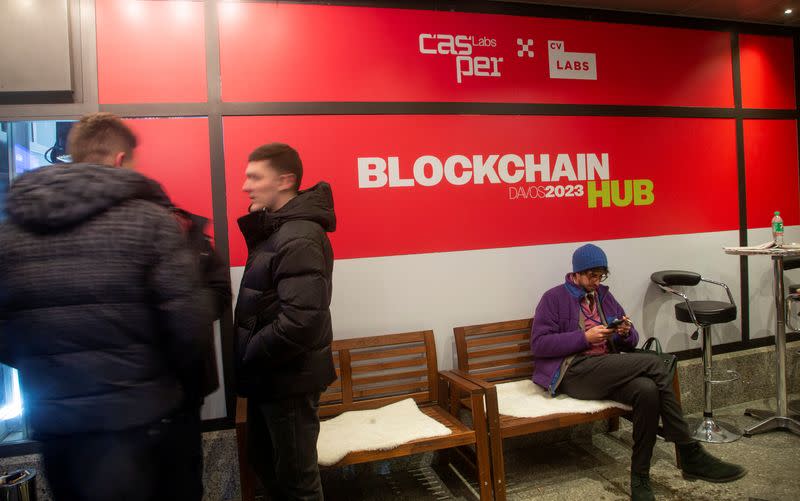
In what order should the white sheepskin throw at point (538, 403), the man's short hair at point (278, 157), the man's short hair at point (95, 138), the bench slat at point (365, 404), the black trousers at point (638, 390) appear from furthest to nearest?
the bench slat at point (365, 404) → the white sheepskin throw at point (538, 403) → the black trousers at point (638, 390) → the man's short hair at point (278, 157) → the man's short hair at point (95, 138)

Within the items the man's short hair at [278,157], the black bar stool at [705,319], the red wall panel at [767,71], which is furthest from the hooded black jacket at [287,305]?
the red wall panel at [767,71]

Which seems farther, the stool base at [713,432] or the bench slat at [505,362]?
the stool base at [713,432]

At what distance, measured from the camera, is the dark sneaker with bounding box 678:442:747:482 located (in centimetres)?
303

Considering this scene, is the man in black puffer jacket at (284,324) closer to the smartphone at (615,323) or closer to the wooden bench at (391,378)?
the wooden bench at (391,378)

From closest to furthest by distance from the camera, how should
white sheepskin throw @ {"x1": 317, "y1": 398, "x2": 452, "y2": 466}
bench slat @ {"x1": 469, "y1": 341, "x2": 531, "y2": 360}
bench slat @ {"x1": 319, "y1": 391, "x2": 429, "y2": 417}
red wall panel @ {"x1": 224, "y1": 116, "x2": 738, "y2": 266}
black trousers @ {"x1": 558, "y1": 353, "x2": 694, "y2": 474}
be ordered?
white sheepskin throw @ {"x1": 317, "y1": 398, "x2": 452, "y2": 466} → black trousers @ {"x1": 558, "y1": 353, "x2": 694, "y2": 474} → bench slat @ {"x1": 319, "y1": 391, "x2": 429, "y2": 417} → red wall panel @ {"x1": 224, "y1": 116, "x2": 738, "y2": 266} → bench slat @ {"x1": 469, "y1": 341, "x2": 531, "y2": 360}

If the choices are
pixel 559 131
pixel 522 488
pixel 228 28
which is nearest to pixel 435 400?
pixel 522 488

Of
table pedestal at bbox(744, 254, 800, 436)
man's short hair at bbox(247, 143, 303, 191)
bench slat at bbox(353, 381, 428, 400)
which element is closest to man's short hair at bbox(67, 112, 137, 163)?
man's short hair at bbox(247, 143, 303, 191)

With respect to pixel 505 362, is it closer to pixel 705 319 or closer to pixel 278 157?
pixel 705 319

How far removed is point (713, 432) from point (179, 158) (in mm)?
4000

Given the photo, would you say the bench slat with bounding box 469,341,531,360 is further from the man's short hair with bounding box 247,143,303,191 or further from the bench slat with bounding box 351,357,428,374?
the man's short hair with bounding box 247,143,303,191

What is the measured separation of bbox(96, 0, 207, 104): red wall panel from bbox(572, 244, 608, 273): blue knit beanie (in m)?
2.54

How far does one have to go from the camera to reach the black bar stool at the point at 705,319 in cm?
354

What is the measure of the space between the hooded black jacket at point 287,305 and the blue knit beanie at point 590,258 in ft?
5.84

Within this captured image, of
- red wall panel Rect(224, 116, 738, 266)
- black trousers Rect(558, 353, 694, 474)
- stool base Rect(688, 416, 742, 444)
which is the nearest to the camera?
black trousers Rect(558, 353, 694, 474)
